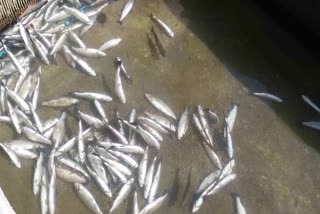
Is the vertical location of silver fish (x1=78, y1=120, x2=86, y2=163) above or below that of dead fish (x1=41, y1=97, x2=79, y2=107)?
below

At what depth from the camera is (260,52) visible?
22.0 ft

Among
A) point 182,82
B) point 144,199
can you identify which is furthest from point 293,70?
point 144,199

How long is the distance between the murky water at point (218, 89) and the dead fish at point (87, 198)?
0.27ft

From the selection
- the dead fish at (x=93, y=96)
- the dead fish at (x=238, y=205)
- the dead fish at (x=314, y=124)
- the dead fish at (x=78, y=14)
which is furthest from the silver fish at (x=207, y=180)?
the dead fish at (x=78, y=14)

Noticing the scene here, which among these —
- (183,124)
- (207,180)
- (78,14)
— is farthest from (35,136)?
(207,180)

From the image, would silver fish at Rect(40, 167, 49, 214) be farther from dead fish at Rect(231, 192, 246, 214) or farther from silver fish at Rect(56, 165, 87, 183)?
dead fish at Rect(231, 192, 246, 214)

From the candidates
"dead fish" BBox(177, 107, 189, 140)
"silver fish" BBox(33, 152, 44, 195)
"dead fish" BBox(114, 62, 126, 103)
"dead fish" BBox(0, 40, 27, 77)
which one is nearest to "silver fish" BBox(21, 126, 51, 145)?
"silver fish" BBox(33, 152, 44, 195)

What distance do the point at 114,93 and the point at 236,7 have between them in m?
2.08

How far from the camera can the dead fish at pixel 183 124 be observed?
5.93 meters

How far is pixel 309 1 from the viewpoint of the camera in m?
6.23

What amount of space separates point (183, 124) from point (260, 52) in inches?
58.8

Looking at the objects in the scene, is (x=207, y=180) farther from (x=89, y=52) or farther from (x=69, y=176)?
(x=89, y=52)

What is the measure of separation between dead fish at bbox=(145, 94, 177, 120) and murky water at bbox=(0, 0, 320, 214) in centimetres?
8

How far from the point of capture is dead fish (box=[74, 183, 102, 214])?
5473 mm
